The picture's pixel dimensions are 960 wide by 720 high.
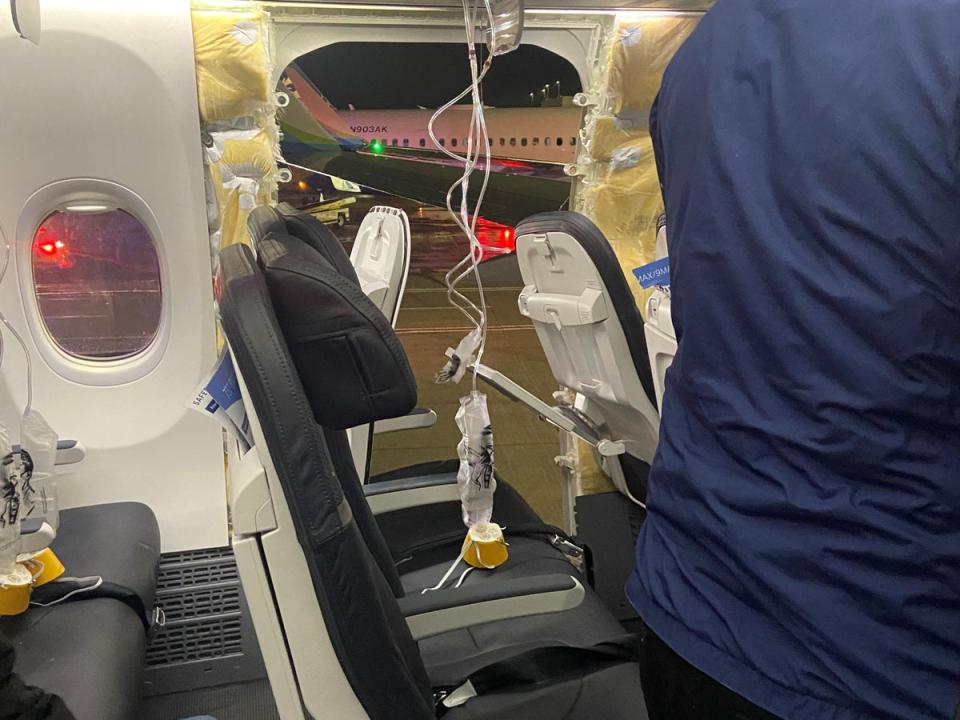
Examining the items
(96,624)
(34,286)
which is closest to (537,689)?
(96,624)

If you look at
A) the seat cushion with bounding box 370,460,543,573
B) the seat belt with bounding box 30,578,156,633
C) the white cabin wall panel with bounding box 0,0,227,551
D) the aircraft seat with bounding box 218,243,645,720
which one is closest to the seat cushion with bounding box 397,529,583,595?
the seat cushion with bounding box 370,460,543,573

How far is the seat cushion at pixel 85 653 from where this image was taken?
163 centimetres

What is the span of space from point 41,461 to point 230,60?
56.5 inches

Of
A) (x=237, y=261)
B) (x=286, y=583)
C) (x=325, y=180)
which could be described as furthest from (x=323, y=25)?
(x=286, y=583)

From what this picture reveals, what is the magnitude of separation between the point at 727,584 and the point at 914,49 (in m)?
0.65

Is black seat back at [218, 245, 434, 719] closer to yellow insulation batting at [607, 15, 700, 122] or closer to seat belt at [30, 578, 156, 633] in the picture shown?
seat belt at [30, 578, 156, 633]

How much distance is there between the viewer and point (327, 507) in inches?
40.3

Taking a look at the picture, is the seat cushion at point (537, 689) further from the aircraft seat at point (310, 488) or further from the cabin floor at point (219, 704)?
the cabin floor at point (219, 704)

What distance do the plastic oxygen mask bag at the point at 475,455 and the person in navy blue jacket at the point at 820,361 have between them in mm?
968

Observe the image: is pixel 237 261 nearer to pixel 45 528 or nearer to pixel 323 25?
pixel 45 528

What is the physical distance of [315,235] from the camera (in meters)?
1.47

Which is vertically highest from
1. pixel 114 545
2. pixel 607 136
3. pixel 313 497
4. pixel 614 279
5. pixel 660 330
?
pixel 607 136

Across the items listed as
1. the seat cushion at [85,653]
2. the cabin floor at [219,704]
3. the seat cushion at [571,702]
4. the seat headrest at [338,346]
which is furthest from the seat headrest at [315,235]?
the cabin floor at [219,704]

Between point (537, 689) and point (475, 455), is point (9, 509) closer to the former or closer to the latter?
point (475, 455)
